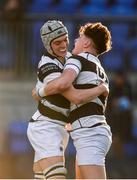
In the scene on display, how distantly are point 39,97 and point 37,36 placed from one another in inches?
258

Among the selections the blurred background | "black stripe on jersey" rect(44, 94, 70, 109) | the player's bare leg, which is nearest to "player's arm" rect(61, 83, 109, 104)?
"black stripe on jersey" rect(44, 94, 70, 109)

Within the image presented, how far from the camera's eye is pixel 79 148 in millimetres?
6805

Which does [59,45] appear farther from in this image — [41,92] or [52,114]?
[52,114]

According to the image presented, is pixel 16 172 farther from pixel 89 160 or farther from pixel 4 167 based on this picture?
pixel 89 160

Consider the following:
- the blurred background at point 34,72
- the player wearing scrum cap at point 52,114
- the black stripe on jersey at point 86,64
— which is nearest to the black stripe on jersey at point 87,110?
the player wearing scrum cap at point 52,114

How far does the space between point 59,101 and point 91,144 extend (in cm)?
44

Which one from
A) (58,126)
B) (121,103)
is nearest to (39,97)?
(58,126)

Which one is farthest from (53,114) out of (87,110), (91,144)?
(91,144)

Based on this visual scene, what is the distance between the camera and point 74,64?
265 inches

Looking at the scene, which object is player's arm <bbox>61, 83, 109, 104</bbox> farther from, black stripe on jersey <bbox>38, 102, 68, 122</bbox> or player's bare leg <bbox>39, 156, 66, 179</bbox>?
player's bare leg <bbox>39, 156, 66, 179</bbox>

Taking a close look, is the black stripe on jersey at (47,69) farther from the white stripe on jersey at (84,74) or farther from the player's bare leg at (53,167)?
the player's bare leg at (53,167)

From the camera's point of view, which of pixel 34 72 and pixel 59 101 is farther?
pixel 34 72

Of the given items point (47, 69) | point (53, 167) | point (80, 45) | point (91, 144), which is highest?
point (80, 45)

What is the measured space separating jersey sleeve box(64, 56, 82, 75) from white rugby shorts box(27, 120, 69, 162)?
49 cm
